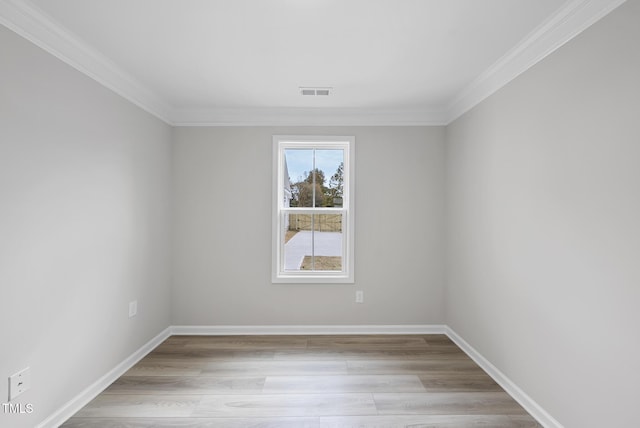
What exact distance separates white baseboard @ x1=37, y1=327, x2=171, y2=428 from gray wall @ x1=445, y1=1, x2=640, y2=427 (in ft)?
9.95

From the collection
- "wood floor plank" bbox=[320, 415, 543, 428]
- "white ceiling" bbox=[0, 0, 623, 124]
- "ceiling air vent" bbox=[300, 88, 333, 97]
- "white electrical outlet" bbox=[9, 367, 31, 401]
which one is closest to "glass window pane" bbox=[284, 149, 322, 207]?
"white ceiling" bbox=[0, 0, 623, 124]

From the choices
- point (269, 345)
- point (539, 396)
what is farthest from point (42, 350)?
point (539, 396)

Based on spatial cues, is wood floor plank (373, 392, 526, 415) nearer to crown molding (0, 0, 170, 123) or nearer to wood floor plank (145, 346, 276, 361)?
wood floor plank (145, 346, 276, 361)

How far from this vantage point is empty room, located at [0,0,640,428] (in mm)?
1775

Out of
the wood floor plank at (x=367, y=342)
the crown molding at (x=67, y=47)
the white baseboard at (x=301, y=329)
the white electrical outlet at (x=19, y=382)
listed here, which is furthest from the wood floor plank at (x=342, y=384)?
the crown molding at (x=67, y=47)

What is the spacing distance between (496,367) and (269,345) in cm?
203

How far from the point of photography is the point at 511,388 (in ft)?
8.00

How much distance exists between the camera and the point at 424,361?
9.82ft

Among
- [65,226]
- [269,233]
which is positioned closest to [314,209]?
[269,233]

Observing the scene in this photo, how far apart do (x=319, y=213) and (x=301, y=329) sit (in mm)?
1292

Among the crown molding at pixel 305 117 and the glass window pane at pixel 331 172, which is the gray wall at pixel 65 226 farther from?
the glass window pane at pixel 331 172

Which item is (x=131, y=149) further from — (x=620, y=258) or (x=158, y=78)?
(x=620, y=258)

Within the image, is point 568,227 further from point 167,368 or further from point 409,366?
point 167,368

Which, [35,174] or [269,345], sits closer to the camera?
[35,174]
